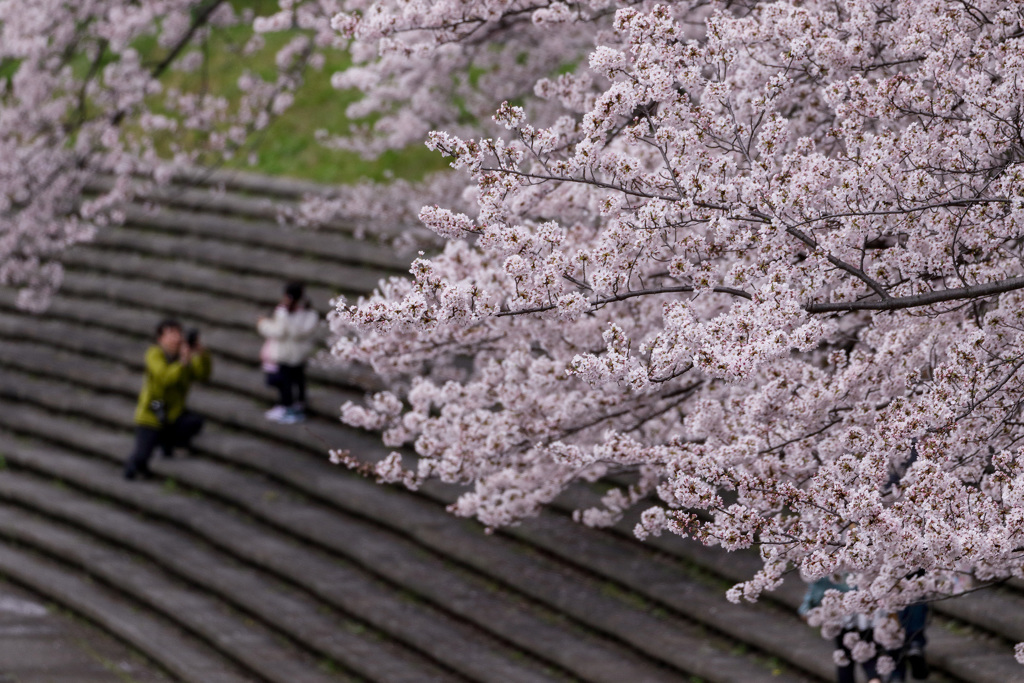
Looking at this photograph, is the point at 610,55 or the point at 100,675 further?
the point at 100,675

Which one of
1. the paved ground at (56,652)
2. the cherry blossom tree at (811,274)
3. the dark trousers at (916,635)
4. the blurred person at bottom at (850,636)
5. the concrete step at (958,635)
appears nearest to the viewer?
the cherry blossom tree at (811,274)

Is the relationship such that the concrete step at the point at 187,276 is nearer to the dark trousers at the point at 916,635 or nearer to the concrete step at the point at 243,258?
the concrete step at the point at 243,258

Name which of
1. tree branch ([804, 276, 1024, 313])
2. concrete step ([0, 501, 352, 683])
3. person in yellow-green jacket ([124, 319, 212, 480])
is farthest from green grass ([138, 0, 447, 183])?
tree branch ([804, 276, 1024, 313])

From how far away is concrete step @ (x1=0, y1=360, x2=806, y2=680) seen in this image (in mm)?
7672

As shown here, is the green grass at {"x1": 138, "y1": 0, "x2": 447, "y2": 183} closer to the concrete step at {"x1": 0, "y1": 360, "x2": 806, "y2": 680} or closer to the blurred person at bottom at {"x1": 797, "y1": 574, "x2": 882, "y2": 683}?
the concrete step at {"x1": 0, "y1": 360, "x2": 806, "y2": 680}

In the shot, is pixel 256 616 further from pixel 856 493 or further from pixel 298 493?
pixel 856 493

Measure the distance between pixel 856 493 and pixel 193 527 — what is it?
23.1ft

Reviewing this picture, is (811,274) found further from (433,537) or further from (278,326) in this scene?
(278,326)

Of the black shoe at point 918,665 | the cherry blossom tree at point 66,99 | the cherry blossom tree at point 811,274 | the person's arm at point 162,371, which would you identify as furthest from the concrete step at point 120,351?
the cherry blossom tree at point 811,274

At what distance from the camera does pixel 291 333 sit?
407 inches

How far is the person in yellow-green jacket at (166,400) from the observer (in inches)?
408

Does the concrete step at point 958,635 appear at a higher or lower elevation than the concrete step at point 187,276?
lower

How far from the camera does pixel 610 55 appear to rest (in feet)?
14.0

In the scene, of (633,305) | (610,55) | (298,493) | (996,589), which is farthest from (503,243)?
(298,493)
